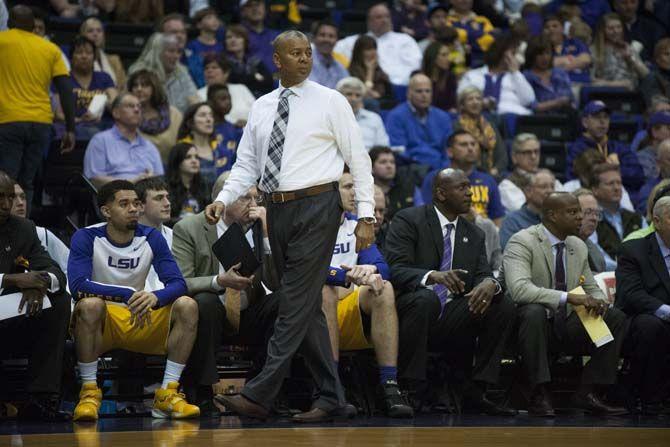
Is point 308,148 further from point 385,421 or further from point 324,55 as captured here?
point 324,55

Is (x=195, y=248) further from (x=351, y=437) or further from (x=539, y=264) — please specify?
(x=351, y=437)

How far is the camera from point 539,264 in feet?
25.2

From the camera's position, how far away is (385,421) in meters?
6.46

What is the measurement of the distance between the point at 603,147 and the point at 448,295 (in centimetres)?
461

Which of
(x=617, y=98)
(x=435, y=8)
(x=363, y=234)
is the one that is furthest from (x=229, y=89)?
(x=363, y=234)

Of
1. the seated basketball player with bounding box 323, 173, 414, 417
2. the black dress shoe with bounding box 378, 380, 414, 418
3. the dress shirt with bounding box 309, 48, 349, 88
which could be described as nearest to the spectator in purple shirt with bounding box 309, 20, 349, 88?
the dress shirt with bounding box 309, 48, 349, 88

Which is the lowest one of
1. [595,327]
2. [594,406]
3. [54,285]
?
[594,406]

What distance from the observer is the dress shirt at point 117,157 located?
934 centimetres

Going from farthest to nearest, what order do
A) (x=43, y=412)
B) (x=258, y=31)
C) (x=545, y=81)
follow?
(x=545, y=81)
(x=258, y=31)
(x=43, y=412)

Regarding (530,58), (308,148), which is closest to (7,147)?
(308,148)

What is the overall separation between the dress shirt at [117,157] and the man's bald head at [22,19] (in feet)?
3.26

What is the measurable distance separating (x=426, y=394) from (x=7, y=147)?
3.69m

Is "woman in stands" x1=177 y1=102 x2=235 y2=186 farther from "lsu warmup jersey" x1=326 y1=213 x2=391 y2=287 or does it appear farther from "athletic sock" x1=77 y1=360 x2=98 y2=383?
"athletic sock" x1=77 y1=360 x2=98 y2=383

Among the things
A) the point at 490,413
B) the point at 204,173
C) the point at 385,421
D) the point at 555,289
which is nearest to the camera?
the point at 385,421
